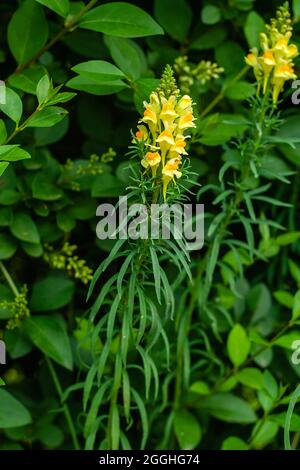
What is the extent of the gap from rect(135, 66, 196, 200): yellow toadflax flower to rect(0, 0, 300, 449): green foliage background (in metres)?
0.19

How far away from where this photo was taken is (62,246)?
1.68 m

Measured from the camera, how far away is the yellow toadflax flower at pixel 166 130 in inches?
44.3

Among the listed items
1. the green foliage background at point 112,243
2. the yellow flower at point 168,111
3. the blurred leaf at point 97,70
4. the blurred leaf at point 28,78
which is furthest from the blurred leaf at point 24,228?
the yellow flower at point 168,111

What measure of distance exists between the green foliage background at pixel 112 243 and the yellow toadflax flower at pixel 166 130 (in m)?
0.19

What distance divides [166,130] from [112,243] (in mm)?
553

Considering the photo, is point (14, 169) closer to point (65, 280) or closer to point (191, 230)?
point (65, 280)

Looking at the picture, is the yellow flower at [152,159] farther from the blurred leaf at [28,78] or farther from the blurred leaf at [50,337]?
the blurred leaf at [50,337]

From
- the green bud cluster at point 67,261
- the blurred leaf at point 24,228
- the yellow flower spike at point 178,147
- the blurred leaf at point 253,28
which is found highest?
the blurred leaf at point 253,28

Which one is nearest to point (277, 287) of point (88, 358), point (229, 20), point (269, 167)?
point (269, 167)

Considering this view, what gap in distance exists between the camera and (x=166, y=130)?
1133mm

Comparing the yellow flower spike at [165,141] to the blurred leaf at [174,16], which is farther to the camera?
the blurred leaf at [174,16]
